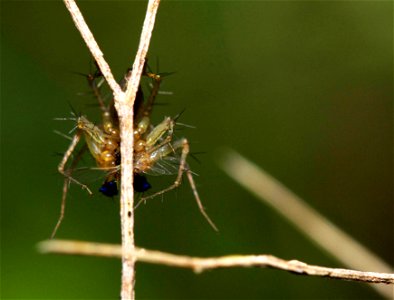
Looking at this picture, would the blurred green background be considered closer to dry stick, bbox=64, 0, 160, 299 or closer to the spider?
the spider

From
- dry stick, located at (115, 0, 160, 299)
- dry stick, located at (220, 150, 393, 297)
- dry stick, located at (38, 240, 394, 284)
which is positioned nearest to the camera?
dry stick, located at (38, 240, 394, 284)

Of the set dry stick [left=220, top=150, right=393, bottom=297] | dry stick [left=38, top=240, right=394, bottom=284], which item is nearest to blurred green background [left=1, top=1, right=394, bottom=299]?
dry stick [left=220, top=150, right=393, bottom=297]

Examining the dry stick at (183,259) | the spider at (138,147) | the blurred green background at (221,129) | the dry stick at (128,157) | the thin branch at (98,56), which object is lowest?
the dry stick at (183,259)

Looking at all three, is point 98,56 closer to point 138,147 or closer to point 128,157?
point 128,157

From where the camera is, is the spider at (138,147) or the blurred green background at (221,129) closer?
the spider at (138,147)

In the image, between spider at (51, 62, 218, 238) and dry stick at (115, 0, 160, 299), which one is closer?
dry stick at (115, 0, 160, 299)

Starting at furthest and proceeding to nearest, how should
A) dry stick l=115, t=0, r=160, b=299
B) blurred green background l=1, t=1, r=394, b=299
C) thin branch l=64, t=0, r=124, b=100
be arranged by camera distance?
blurred green background l=1, t=1, r=394, b=299, thin branch l=64, t=0, r=124, b=100, dry stick l=115, t=0, r=160, b=299

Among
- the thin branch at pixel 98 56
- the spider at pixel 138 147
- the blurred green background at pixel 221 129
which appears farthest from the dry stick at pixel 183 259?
the blurred green background at pixel 221 129

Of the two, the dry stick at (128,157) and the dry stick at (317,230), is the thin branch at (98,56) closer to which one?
the dry stick at (128,157)
